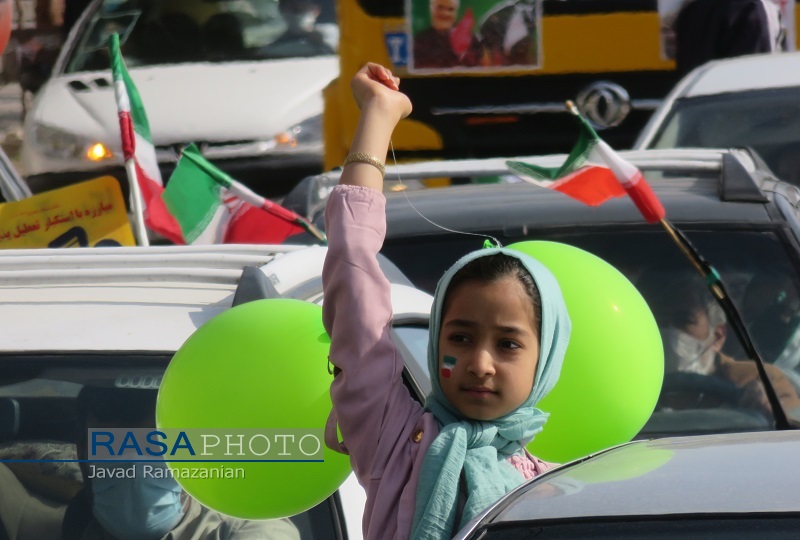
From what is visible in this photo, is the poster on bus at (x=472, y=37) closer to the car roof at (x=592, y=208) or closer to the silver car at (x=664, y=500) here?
the car roof at (x=592, y=208)

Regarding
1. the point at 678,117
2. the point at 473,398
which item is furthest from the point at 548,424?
the point at 678,117

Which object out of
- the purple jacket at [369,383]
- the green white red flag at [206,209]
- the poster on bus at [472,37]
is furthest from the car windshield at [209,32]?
the purple jacket at [369,383]

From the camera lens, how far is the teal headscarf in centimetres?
243

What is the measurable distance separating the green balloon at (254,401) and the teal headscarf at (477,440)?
0.26m

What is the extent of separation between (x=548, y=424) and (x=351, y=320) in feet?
1.64

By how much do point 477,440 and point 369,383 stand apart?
0.20 metres

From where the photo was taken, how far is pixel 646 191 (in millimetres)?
4180

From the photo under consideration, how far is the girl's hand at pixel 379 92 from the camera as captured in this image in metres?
2.76

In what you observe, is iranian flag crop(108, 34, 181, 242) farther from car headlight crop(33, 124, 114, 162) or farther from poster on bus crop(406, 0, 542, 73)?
car headlight crop(33, 124, 114, 162)

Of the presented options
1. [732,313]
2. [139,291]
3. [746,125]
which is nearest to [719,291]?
[732,313]

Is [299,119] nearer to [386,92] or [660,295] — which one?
[660,295]

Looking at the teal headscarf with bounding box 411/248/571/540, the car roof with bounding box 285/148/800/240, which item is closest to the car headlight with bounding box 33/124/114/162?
the car roof with bounding box 285/148/800/240

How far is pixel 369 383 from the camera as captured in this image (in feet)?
8.43

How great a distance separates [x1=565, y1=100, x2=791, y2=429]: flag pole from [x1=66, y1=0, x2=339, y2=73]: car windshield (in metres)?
7.42
